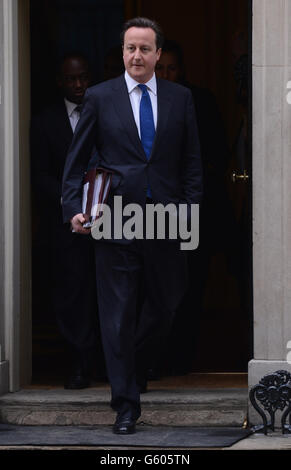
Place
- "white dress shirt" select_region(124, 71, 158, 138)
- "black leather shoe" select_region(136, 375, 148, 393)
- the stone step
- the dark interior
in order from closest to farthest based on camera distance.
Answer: "white dress shirt" select_region(124, 71, 158, 138) → the stone step → "black leather shoe" select_region(136, 375, 148, 393) → the dark interior

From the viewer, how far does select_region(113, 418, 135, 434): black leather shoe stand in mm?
7277

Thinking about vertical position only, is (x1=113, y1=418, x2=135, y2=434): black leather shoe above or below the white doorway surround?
below

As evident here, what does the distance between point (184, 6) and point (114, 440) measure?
4966 mm

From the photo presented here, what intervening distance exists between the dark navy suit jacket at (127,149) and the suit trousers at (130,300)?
0.92ft

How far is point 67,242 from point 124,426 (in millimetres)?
1435

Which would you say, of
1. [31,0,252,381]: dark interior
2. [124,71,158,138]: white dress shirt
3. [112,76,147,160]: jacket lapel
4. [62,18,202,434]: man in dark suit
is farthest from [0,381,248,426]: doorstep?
[124,71,158,138]: white dress shirt

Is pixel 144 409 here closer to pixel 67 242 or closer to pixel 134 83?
pixel 67 242

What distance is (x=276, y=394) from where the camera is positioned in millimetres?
7324

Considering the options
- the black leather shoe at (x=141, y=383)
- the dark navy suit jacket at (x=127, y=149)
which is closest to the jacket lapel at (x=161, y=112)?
the dark navy suit jacket at (x=127, y=149)

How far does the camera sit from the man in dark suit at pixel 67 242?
823 centimetres

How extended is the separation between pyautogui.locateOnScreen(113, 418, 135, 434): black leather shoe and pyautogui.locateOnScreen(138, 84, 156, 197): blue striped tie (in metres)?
1.21

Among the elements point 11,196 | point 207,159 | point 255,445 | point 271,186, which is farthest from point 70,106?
point 255,445

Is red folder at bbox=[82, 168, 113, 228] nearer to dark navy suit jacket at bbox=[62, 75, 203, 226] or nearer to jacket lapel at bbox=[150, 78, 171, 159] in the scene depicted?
dark navy suit jacket at bbox=[62, 75, 203, 226]
